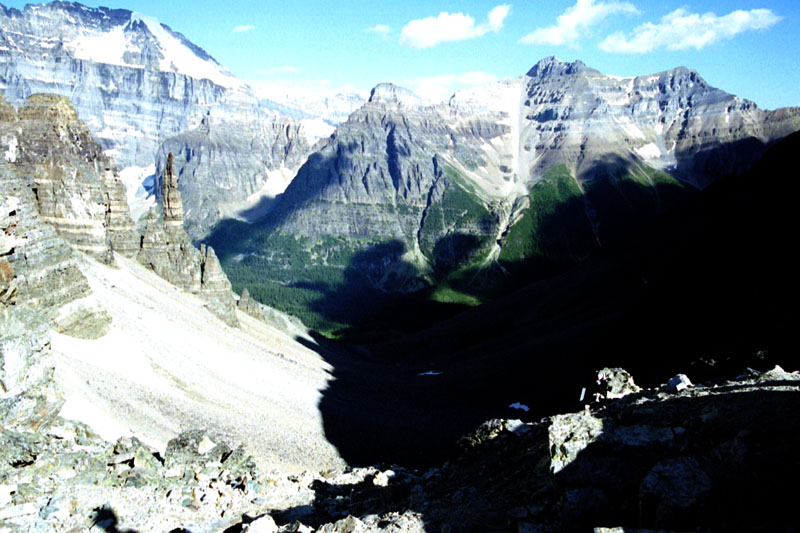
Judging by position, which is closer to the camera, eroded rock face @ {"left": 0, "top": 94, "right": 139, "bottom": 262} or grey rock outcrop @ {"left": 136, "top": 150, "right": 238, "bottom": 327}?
eroded rock face @ {"left": 0, "top": 94, "right": 139, "bottom": 262}

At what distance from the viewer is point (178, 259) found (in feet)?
281

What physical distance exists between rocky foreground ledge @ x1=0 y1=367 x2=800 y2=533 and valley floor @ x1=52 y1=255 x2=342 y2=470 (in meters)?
13.0

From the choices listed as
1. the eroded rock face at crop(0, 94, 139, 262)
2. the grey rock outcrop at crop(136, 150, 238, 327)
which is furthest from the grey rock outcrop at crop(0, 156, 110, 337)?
the grey rock outcrop at crop(136, 150, 238, 327)

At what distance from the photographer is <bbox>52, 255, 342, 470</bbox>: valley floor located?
39.2m

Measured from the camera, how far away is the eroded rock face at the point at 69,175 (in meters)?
69.2

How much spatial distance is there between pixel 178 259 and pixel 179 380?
4035 centimetres

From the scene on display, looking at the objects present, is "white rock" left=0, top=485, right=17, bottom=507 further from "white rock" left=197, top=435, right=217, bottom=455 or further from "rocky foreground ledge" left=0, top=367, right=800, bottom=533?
"white rock" left=197, top=435, right=217, bottom=455

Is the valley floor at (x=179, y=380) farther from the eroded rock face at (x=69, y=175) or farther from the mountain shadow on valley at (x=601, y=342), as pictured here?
the eroded rock face at (x=69, y=175)

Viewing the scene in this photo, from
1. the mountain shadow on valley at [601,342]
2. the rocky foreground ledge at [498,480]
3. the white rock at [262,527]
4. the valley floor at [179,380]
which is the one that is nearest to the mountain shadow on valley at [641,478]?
the rocky foreground ledge at [498,480]

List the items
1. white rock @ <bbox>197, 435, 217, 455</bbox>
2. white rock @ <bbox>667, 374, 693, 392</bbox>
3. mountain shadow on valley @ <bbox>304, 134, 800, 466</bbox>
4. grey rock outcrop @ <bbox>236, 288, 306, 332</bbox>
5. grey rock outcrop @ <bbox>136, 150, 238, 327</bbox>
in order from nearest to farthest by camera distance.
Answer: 1. white rock @ <bbox>667, 374, 693, 392</bbox>
2. white rock @ <bbox>197, 435, 217, 455</bbox>
3. mountain shadow on valley @ <bbox>304, 134, 800, 466</bbox>
4. grey rock outcrop @ <bbox>136, 150, 238, 327</bbox>
5. grey rock outcrop @ <bbox>236, 288, 306, 332</bbox>

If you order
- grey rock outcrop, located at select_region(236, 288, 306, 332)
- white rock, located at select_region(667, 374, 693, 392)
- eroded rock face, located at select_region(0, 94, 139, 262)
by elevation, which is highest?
eroded rock face, located at select_region(0, 94, 139, 262)

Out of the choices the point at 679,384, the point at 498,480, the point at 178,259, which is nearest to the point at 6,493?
the point at 498,480

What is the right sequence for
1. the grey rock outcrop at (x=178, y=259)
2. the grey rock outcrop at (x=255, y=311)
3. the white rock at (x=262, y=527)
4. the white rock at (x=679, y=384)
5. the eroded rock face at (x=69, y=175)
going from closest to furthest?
the white rock at (x=262, y=527) < the white rock at (x=679, y=384) < the eroded rock face at (x=69, y=175) < the grey rock outcrop at (x=178, y=259) < the grey rock outcrop at (x=255, y=311)

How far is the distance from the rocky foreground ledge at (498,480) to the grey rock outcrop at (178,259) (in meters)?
58.9
